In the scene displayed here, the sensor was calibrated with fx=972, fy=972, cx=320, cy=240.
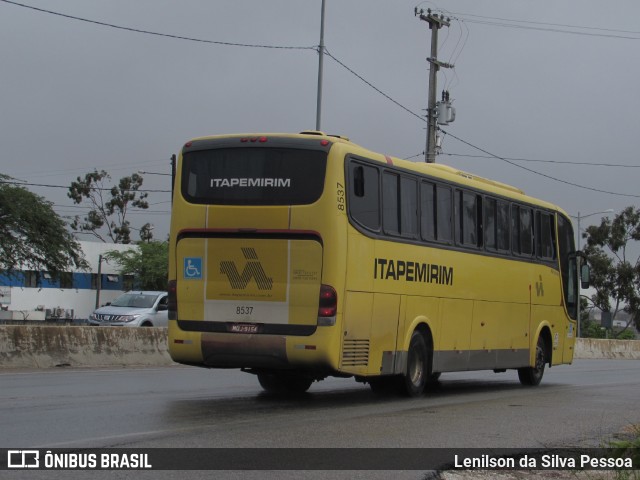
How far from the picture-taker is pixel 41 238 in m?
50.4

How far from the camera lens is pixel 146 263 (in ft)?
239

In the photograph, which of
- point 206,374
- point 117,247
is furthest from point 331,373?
point 117,247

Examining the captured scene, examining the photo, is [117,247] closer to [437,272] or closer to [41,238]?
[41,238]

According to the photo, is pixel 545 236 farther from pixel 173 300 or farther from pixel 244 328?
pixel 173 300

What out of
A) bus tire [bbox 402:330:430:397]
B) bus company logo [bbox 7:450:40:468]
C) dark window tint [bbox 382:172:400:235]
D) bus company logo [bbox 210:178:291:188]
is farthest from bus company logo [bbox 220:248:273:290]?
bus company logo [bbox 7:450:40:468]

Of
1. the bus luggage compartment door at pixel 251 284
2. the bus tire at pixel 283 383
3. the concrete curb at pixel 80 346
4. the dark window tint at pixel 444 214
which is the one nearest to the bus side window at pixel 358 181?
the bus luggage compartment door at pixel 251 284

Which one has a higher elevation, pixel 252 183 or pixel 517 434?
pixel 252 183

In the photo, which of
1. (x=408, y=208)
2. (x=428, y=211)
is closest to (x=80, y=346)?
(x=428, y=211)

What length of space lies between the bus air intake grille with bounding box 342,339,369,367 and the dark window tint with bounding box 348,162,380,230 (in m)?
1.58

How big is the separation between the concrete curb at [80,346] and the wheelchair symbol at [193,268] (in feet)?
25.9

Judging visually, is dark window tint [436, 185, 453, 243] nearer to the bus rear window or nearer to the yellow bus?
the yellow bus

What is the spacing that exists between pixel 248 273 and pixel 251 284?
0.15 meters

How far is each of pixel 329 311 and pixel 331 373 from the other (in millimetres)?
943

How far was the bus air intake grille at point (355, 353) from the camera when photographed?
41.1 ft
